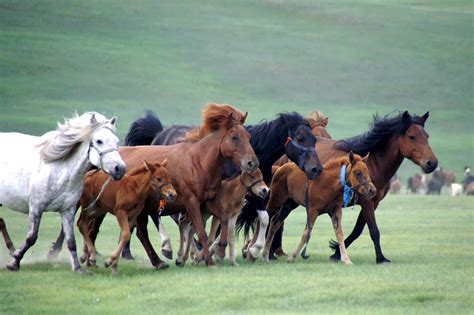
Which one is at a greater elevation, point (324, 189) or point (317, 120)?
point (317, 120)

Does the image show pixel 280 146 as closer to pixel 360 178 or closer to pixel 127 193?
pixel 360 178

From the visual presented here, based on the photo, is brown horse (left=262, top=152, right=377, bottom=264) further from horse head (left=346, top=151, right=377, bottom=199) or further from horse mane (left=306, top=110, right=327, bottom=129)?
horse mane (left=306, top=110, right=327, bottom=129)

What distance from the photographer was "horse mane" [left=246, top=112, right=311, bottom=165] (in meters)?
16.2

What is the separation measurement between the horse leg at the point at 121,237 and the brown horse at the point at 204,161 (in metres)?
0.53

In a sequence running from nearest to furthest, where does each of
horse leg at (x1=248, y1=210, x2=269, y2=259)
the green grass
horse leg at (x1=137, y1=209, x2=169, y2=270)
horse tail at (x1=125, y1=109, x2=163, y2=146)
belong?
the green grass
horse leg at (x1=137, y1=209, x2=169, y2=270)
horse leg at (x1=248, y1=210, x2=269, y2=259)
horse tail at (x1=125, y1=109, x2=163, y2=146)

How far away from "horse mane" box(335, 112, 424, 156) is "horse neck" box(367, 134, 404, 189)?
0.10 metres

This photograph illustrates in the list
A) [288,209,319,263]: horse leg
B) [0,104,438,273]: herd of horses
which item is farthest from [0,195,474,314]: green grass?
[0,104,438,273]: herd of horses

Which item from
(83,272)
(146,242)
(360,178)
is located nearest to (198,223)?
(146,242)

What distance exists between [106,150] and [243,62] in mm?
69064

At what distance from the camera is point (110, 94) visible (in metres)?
72.3

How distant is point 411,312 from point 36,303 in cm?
372

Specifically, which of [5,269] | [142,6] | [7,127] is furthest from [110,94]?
[5,269]

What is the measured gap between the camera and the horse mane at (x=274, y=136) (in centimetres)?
1616

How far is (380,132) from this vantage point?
1664 centimetres
